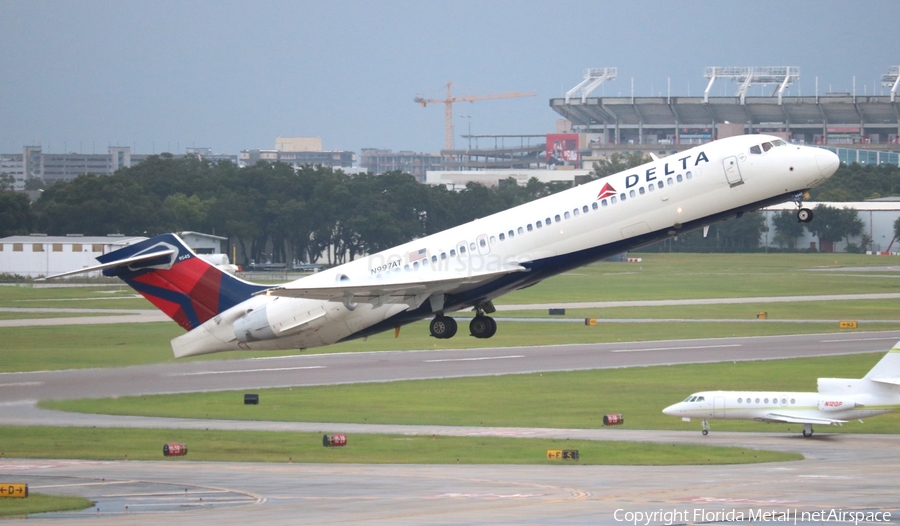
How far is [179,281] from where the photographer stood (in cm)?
5319

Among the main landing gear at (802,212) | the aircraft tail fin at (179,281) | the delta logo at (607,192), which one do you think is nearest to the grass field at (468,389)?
the aircraft tail fin at (179,281)

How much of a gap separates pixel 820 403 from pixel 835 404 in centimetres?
78

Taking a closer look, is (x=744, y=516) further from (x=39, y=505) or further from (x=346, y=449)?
(x=346, y=449)

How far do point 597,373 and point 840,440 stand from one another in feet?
82.9

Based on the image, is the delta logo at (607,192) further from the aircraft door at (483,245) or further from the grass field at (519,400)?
the grass field at (519,400)

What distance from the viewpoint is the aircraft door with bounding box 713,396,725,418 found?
68000mm

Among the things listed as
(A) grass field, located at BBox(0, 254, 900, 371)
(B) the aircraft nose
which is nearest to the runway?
(A) grass field, located at BBox(0, 254, 900, 371)

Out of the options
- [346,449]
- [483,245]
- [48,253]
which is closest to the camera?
[483,245]

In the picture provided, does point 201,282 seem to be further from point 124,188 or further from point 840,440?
point 124,188

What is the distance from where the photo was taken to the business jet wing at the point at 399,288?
4866 cm

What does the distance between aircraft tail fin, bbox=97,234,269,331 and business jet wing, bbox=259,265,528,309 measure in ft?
13.3

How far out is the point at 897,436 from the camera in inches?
2589

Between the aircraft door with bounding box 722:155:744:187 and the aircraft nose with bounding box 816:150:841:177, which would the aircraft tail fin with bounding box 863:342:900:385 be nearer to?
the aircraft nose with bounding box 816:150:841:177

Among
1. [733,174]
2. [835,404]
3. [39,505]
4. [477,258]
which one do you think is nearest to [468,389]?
[835,404]
